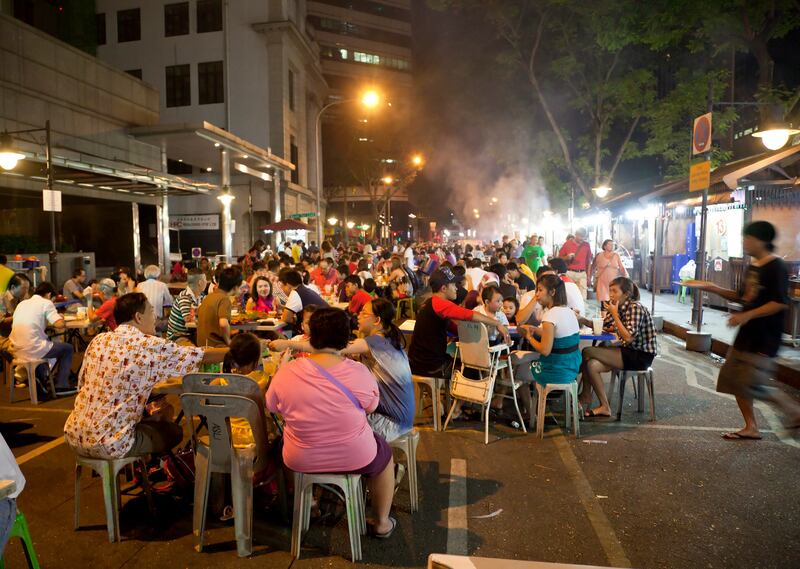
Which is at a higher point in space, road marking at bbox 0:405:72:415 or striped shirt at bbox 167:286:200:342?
striped shirt at bbox 167:286:200:342

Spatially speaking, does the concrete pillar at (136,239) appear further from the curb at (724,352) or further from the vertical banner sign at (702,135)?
the vertical banner sign at (702,135)

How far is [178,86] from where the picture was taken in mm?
33438

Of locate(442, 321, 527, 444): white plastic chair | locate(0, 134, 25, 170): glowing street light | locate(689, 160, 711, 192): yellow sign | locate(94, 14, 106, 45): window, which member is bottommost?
locate(442, 321, 527, 444): white plastic chair

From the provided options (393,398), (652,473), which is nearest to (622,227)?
(652,473)

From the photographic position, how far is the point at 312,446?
3.38 metres

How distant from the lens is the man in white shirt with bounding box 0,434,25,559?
2.50 metres

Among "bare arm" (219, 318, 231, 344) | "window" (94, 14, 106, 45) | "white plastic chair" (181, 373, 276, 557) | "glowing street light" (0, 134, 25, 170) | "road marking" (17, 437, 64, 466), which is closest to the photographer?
"white plastic chair" (181, 373, 276, 557)

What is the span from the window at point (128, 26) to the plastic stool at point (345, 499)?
3795 cm

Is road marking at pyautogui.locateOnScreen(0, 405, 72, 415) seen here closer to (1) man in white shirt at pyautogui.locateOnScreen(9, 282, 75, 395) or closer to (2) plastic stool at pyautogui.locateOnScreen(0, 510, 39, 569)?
(1) man in white shirt at pyautogui.locateOnScreen(9, 282, 75, 395)

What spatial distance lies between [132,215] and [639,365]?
22546mm

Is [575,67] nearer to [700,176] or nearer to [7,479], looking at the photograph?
[700,176]

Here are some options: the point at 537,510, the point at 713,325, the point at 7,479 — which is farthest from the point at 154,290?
the point at 713,325

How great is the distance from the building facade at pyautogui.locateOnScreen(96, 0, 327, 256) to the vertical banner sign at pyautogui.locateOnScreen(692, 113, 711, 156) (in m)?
23.5

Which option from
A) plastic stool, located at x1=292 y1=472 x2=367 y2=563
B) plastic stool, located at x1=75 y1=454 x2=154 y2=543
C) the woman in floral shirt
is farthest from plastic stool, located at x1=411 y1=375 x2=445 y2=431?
plastic stool, located at x1=75 y1=454 x2=154 y2=543
